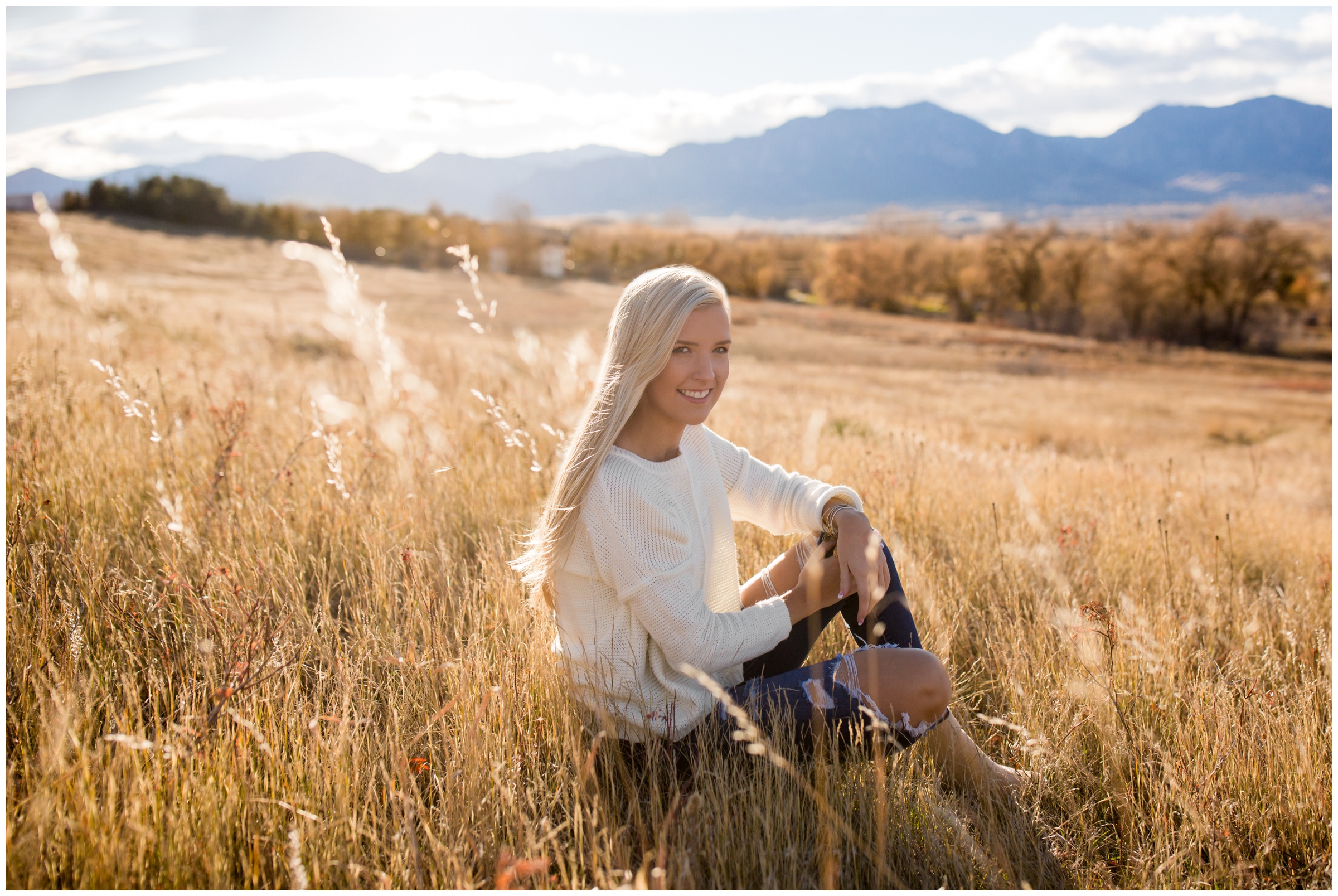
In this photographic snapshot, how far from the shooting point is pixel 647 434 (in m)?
2.15

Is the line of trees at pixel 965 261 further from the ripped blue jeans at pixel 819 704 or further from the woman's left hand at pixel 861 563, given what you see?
the ripped blue jeans at pixel 819 704

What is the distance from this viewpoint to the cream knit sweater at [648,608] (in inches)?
75.2

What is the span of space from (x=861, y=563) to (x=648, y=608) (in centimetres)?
69

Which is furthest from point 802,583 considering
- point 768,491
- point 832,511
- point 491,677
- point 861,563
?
point 491,677

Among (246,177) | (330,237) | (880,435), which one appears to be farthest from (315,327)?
(246,177)

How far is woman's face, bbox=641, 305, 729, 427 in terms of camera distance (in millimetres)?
2074

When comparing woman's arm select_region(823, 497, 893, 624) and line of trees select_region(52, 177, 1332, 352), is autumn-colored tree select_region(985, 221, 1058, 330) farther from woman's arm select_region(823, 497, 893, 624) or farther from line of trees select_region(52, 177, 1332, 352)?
woman's arm select_region(823, 497, 893, 624)

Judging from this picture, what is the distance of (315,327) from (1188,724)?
1583cm

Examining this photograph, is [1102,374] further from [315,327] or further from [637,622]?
[637,622]

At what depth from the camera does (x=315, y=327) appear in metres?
15.1

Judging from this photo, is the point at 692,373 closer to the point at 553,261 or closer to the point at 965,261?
the point at 553,261

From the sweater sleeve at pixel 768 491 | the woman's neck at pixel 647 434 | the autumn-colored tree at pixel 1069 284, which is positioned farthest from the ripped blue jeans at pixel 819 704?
the autumn-colored tree at pixel 1069 284

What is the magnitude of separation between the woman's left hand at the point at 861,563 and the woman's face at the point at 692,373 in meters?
0.58

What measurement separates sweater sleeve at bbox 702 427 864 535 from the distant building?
48.8 meters
